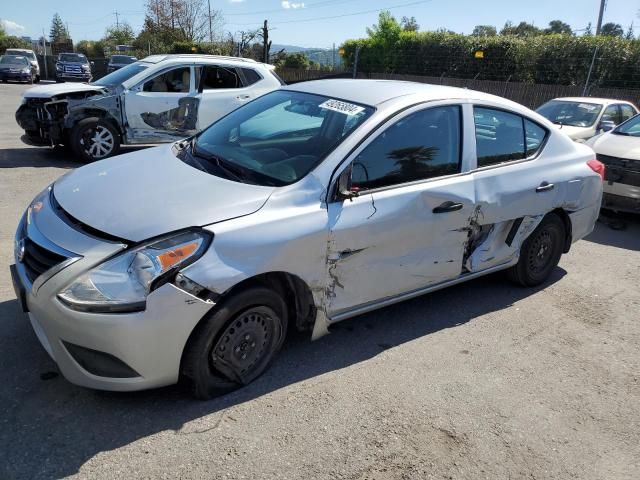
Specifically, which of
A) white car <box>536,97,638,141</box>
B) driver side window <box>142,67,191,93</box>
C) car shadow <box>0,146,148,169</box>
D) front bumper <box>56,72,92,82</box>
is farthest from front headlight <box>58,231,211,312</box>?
front bumper <box>56,72,92,82</box>

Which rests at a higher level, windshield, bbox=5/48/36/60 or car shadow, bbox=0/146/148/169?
windshield, bbox=5/48/36/60

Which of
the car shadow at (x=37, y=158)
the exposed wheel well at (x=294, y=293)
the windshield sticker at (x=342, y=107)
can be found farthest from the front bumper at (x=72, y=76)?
the exposed wheel well at (x=294, y=293)

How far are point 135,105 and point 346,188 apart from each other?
21.4 feet

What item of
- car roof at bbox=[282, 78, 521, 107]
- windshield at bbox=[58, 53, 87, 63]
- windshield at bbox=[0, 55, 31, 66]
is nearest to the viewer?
car roof at bbox=[282, 78, 521, 107]

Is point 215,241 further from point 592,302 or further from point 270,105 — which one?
point 592,302

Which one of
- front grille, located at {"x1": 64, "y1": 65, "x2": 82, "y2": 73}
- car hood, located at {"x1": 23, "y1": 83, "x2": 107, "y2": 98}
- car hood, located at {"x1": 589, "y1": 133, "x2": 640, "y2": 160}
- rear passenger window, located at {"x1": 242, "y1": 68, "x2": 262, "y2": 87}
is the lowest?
car hood, located at {"x1": 589, "y1": 133, "x2": 640, "y2": 160}

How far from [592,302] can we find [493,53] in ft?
64.5

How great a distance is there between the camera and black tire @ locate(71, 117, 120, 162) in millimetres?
8461

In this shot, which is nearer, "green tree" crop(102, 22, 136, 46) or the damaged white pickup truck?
the damaged white pickup truck

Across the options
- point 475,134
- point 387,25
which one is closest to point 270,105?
point 475,134

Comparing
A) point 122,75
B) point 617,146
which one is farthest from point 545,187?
point 122,75

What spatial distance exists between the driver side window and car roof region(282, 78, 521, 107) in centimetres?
520

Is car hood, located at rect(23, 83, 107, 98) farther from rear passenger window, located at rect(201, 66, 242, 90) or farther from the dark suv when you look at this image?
the dark suv

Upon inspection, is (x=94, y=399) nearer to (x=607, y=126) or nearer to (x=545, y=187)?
(x=545, y=187)
